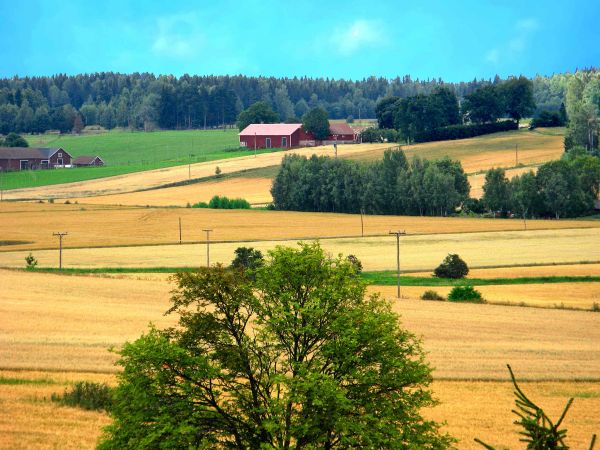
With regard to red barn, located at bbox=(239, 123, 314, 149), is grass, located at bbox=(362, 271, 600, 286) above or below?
below

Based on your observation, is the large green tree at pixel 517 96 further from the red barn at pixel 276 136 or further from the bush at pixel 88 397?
the bush at pixel 88 397

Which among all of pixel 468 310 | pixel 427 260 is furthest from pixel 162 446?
pixel 427 260

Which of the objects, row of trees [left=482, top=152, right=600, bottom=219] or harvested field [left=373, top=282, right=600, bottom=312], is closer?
harvested field [left=373, top=282, right=600, bottom=312]

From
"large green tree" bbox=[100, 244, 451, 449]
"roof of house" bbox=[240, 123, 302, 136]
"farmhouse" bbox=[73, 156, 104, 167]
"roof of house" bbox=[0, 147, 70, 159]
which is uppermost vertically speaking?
"roof of house" bbox=[240, 123, 302, 136]

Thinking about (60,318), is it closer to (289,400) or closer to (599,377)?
(599,377)

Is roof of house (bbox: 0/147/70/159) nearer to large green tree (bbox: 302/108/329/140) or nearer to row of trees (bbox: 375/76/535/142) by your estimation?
large green tree (bbox: 302/108/329/140)

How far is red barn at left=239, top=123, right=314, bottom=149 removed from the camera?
193 meters

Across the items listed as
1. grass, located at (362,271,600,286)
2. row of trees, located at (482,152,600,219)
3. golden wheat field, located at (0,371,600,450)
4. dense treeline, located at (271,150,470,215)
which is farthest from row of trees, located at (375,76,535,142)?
golden wheat field, located at (0,371,600,450)

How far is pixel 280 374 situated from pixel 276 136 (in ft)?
566

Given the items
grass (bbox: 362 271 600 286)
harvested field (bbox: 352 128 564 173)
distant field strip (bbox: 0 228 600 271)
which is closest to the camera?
grass (bbox: 362 271 600 286)

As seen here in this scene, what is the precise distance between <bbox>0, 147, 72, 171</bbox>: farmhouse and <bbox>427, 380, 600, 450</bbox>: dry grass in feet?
485

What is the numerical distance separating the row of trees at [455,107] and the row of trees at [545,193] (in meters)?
66.2

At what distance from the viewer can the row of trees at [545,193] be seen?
11319 cm

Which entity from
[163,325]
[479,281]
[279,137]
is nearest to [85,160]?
[279,137]
